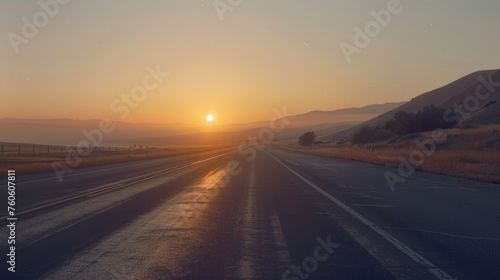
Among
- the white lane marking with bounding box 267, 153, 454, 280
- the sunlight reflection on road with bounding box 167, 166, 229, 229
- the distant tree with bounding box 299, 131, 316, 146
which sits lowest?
the white lane marking with bounding box 267, 153, 454, 280

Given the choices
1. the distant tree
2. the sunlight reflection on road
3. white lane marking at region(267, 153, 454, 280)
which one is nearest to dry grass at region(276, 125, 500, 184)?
the sunlight reflection on road

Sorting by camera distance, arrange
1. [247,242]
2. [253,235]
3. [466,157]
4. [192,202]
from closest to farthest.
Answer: [247,242] → [253,235] → [192,202] → [466,157]

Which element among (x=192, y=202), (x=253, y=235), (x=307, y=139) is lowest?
(x=253, y=235)

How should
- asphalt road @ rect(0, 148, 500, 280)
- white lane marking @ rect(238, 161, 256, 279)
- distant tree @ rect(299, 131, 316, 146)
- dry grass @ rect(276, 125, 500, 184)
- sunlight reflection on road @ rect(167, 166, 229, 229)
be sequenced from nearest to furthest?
white lane marking @ rect(238, 161, 256, 279) < asphalt road @ rect(0, 148, 500, 280) < sunlight reflection on road @ rect(167, 166, 229, 229) < dry grass @ rect(276, 125, 500, 184) < distant tree @ rect(299, 131, 316, 146)

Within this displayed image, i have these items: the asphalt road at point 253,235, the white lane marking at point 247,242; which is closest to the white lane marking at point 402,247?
the asphalt road at point 253,235

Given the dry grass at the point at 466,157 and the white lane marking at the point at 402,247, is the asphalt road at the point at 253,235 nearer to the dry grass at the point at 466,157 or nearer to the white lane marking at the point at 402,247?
the white lane marking at the point at 402,247

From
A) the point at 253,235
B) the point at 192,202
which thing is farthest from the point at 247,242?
the point at 192,202

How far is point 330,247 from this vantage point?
31.3 feet

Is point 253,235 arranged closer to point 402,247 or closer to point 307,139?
point 402,247

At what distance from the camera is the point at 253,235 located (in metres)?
10.6

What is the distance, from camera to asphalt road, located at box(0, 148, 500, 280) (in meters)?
7.90

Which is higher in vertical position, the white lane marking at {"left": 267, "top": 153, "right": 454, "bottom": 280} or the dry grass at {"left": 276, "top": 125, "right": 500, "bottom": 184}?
the dry grass at {"left": 276, "top": 125, "right": 500, "bottom": 184}

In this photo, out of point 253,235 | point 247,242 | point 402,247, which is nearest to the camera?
point 402,247

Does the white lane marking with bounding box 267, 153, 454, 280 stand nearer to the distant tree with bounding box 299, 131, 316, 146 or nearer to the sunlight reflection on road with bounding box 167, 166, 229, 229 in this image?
the sunlight reflection on road with bounding box 167, 166, 229, 229
